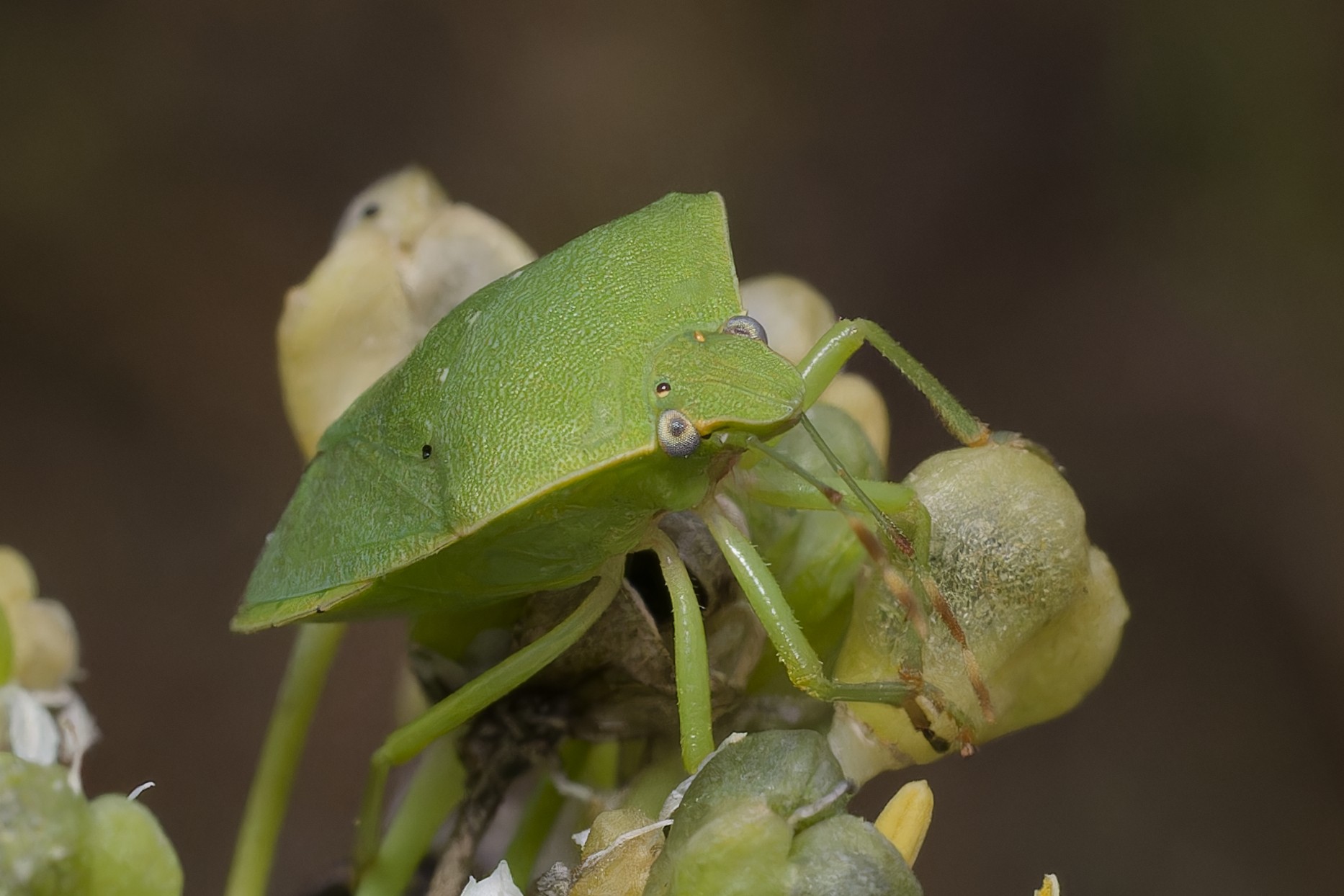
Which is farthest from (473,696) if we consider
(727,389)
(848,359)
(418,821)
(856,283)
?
A: (856,283)

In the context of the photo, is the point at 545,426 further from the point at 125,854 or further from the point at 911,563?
the point at 125,854

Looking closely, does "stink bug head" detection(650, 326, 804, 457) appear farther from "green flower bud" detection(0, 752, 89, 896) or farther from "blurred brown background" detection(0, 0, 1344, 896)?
"blurred brown background" detection(0, 0, 1344, 896)

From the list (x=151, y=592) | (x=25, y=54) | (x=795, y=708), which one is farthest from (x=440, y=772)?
(x=25, y=54)

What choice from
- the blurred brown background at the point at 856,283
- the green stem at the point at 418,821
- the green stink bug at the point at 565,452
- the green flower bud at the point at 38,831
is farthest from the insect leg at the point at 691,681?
the blurred brown background at the point at 856,283

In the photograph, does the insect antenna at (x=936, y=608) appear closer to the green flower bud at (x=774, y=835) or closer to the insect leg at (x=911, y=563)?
the insect leg at (x=911, y=563)

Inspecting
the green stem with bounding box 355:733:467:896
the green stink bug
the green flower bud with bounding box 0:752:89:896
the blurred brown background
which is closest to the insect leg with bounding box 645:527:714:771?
the green stink bug

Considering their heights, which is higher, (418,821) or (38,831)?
(38,831)
